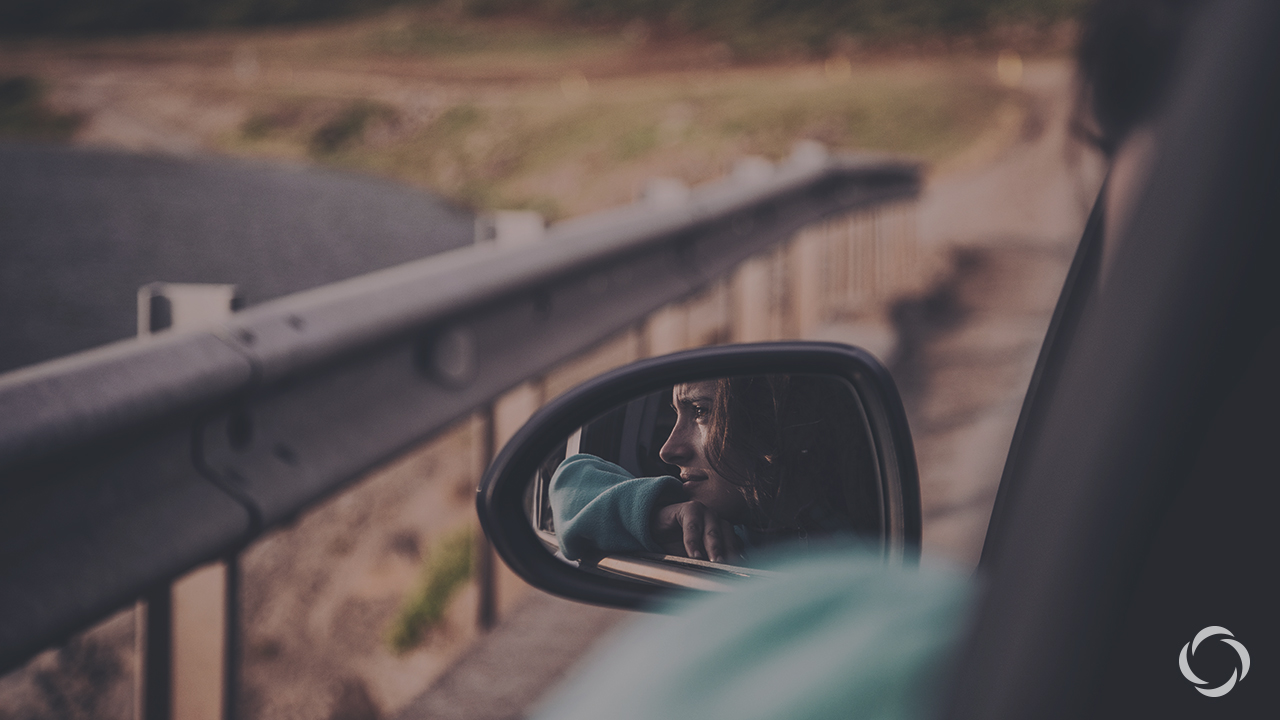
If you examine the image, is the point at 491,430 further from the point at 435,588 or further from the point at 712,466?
the point at 712,466

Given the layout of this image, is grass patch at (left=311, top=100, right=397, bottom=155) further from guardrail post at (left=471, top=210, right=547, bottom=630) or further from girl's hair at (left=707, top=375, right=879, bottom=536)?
girl's hair at (left=707, top=375, right=879, bottom=536)

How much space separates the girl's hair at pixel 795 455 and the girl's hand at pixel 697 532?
43 millimetres

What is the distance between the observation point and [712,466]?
3.78 ft

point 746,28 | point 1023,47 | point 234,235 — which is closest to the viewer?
point 234,235

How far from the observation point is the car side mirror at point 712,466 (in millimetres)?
1155

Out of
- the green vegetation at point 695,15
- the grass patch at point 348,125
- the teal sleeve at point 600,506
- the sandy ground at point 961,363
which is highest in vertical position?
the green vegetation at point 695,15

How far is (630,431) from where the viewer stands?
125cm

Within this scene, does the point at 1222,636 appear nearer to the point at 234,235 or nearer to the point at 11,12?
the point at 234,235

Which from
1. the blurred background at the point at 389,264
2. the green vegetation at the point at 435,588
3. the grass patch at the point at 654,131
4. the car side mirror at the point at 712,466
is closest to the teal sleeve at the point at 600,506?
the car side mirror at the point at 712,466

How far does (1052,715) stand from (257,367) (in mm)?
1258

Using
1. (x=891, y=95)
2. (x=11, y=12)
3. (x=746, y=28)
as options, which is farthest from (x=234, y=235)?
(x=746, y=28)

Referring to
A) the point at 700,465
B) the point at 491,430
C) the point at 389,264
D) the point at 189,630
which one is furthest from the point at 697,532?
the point at 389,264

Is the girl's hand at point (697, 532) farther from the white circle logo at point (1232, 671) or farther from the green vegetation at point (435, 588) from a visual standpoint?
the green vegetation at point (435, 588)

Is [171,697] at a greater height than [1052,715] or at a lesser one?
lesser
